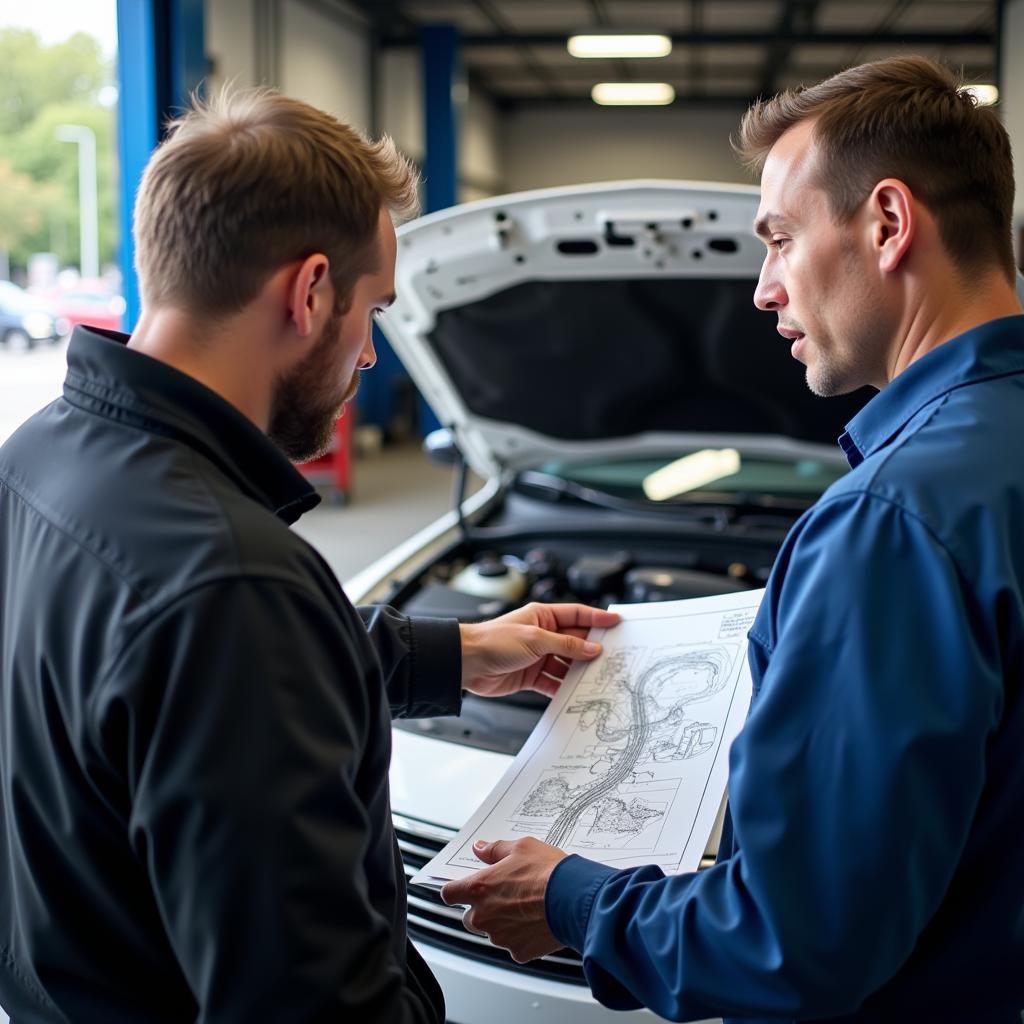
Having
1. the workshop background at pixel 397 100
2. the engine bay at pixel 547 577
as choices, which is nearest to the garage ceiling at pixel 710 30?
the workshop background at pixel 397 100

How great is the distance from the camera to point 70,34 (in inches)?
201

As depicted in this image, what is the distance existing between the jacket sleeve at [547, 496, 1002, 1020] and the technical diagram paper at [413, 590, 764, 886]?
0.79 ft

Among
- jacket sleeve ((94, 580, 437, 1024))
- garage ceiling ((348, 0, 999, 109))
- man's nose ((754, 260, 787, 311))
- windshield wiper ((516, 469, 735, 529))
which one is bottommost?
windshield wiper ((516, 469, 735, 529))

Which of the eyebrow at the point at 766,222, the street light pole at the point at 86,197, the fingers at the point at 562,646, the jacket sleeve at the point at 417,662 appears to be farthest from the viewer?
the street light pole at the point at 86,197

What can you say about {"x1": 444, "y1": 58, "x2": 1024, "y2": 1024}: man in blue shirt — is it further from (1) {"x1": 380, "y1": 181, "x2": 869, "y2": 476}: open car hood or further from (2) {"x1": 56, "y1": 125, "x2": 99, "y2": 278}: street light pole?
(2) {"x1": 56, "y1": 125, "x2": 99, "y2": 278}: street light pole

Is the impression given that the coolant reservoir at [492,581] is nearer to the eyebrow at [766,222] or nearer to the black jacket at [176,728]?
the eyebrow at [766,222]

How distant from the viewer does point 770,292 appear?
1.18 m

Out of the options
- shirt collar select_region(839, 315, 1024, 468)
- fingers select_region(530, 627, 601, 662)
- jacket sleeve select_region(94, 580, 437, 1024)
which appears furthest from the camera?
fingers select_region(530, 627, 601, 662)

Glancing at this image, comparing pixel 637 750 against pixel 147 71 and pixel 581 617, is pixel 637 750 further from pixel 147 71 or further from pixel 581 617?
pixel 147 71

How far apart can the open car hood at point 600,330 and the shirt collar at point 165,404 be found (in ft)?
4.29

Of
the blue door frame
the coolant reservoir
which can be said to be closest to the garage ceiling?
the blue door frame

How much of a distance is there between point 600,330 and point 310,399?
1675mm

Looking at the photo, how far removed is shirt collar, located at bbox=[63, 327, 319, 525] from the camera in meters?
0.85

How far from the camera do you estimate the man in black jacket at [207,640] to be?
2.51 ft
